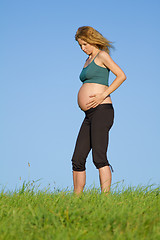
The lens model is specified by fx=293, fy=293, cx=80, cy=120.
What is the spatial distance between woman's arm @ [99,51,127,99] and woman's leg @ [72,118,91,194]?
2.00 feet

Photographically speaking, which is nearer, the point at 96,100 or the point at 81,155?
the point at 96,100

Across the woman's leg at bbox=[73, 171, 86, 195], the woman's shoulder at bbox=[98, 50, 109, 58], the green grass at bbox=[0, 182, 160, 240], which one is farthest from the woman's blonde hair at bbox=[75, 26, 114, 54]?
the green grass at bbox=[0, 182, 160, 240]

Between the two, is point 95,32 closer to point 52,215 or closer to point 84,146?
point 84,146

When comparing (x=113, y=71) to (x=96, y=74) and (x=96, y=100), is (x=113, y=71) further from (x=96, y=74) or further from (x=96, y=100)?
(x=96, y=100)

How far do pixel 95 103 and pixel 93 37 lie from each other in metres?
0.98

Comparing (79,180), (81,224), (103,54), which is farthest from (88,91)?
(81,224)

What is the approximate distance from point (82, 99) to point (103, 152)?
81cm

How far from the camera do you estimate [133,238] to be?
97.3 inches

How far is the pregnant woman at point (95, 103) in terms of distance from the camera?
4.04 meters

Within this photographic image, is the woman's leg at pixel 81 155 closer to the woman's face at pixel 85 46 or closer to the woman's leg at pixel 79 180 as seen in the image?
the woman's leg at pixel 79 180

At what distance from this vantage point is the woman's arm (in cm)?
398

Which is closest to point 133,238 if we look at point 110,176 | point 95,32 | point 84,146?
point 110,176

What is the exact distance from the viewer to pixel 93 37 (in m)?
4.23

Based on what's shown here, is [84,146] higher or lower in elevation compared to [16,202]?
higher
